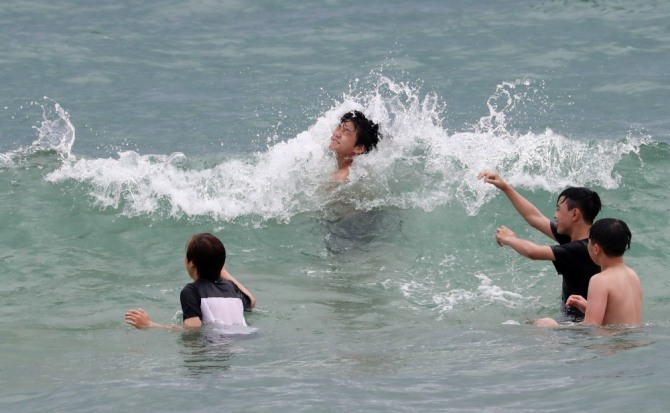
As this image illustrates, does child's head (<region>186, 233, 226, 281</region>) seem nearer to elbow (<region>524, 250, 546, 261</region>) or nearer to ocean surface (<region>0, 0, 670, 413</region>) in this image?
ocean surface (<region>0, 0, 670, 413</region>)

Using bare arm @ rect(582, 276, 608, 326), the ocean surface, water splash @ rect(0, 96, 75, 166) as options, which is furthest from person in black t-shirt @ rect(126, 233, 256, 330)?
water splash @ rect(0, 96, 75, 166)

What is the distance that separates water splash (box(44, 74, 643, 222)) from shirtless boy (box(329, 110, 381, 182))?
5.2 inches

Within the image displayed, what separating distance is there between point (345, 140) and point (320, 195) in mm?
621

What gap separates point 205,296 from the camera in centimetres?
766

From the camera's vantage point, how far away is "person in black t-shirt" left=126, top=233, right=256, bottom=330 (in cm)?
762

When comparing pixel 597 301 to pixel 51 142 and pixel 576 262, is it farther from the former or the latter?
pixel 51 142

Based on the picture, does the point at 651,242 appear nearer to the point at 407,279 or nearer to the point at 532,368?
the point at 407,279

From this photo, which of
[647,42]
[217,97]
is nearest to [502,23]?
[647,42]

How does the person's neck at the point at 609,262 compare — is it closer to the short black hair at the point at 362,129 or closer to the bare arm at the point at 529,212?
the bare arm at the point at 529,212

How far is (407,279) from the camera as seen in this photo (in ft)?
30.8

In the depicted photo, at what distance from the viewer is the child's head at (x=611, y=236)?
7.25 metres

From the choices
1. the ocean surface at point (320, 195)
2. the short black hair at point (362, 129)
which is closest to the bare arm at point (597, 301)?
the ocean surface at point (320, 195)

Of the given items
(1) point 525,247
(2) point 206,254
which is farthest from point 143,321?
(1) point 525,247

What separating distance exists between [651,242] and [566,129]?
3763 mm
